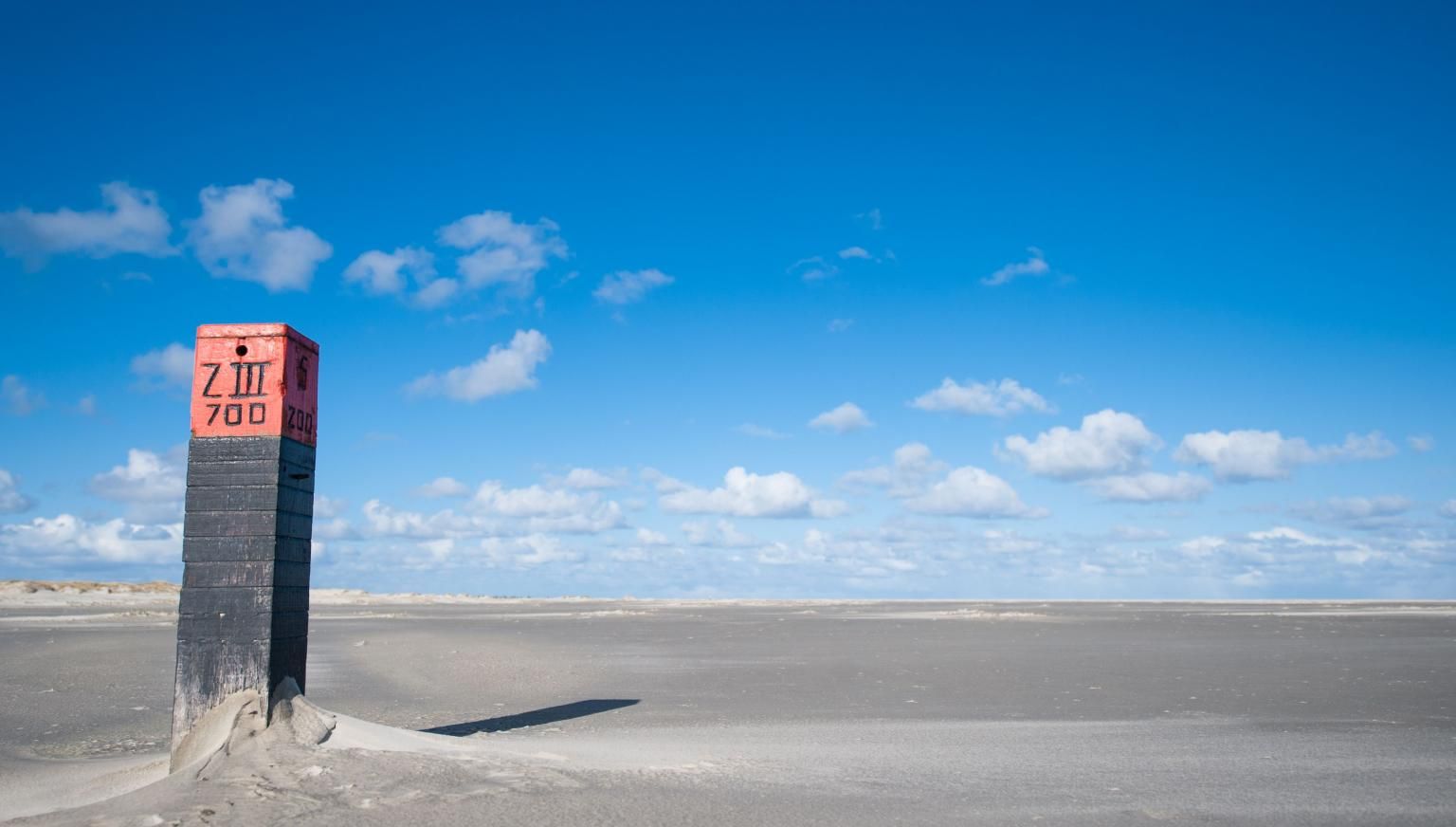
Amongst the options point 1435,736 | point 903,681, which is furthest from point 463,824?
point 903,681

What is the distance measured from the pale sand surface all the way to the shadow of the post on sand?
0.28ft

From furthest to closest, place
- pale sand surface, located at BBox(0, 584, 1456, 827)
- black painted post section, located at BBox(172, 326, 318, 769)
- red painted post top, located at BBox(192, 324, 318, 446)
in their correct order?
red painted post top, located at BBox(192, 324, 318, 446) → black painted post section, located at BBox(172, 326, 318, 769) → pale sand surface, located at BBox(0, 584, 1456, 827)

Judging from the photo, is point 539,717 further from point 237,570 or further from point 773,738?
point 237,570

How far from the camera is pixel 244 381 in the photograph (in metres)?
9.72

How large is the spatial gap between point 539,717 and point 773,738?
3.41 metres

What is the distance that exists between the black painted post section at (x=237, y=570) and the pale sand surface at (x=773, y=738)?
0.70 m

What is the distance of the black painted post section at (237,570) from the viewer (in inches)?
361

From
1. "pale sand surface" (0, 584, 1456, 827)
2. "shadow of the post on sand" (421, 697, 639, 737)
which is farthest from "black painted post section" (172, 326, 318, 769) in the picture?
"shadow of the post on sand" (421, 697, 639, 737)

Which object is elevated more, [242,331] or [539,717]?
[242,331]

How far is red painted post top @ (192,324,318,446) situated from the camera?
9.64m

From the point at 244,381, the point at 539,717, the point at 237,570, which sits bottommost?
the point at 539,717

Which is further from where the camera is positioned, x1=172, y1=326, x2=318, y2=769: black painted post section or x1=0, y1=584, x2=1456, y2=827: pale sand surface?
x1=172, y1=326, x2=318, y2=769: black painted post section

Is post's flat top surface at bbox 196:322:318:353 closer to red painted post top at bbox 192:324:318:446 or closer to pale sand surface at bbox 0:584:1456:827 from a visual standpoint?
red painted post top at bbox 192:324:318:446

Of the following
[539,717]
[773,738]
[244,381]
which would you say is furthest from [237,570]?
[773,738]
